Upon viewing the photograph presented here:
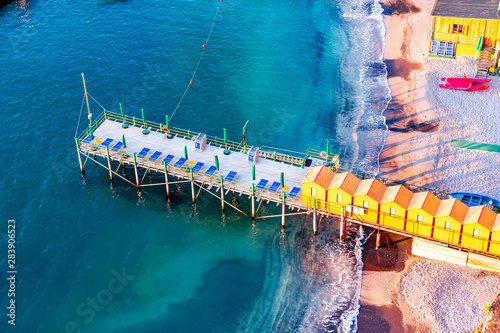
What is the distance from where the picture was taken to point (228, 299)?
73.2 metres

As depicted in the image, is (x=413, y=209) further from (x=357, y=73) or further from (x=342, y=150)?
(x=357, y=73)

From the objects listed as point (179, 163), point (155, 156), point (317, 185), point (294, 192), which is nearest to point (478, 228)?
point (317, 185)

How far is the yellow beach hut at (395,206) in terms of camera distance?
73562mm

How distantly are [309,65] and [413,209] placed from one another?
4677 cm

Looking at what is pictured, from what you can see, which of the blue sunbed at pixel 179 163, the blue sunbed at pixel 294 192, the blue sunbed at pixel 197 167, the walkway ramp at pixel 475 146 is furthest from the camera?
the walkway ramp at pixel 475 146

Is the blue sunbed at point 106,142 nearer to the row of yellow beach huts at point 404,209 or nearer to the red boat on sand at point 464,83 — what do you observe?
the row of yellow beach huts at point 404,209

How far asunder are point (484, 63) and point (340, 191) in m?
42.9

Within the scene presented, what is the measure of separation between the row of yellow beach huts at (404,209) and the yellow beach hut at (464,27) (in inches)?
1570

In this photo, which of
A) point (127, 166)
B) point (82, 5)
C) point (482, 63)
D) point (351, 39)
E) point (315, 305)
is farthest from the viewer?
point (82, 5)

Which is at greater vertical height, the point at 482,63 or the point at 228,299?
the point at 482,63

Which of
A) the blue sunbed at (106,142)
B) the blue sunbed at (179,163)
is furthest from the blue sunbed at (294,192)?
the blue sunbed at (106,142)

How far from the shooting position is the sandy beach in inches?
2778

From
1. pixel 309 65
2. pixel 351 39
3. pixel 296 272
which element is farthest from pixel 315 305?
pixel 351 39

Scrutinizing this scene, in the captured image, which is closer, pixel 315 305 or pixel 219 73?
pixel 315 305
